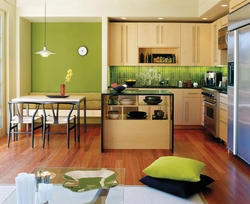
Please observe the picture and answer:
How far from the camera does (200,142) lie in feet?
20.0

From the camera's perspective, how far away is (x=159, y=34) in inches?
296

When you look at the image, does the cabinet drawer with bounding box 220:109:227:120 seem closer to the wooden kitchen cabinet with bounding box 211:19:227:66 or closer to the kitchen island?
the kitchen island

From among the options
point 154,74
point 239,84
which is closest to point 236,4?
point 239,84

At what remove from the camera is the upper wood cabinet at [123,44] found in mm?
7501

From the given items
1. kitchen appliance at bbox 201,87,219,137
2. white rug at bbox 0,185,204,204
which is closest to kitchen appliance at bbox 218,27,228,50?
kitchen appliance at bbox 201,87,219,137

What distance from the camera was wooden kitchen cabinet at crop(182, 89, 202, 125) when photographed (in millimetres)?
7414

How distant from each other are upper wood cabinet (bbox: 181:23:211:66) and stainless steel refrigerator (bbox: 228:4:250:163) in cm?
253

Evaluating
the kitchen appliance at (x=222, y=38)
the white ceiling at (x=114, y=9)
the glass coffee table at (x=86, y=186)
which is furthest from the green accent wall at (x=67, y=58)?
the glass coffee table at (x=86, y=186)

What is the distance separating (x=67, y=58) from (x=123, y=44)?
1451mm

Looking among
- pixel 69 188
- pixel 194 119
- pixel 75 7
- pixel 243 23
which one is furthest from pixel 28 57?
Result: pixel 69 188

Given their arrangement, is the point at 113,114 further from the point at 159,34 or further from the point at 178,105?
the point at 159,34

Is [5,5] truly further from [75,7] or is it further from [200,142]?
[200,142]

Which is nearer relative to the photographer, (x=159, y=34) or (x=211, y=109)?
(x=211, y=109)

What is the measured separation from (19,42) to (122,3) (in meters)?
2.32
